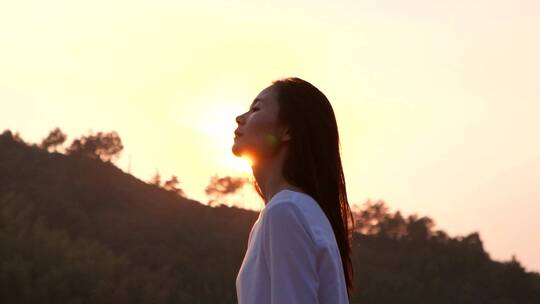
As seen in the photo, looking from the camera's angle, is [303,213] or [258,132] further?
[258,132]

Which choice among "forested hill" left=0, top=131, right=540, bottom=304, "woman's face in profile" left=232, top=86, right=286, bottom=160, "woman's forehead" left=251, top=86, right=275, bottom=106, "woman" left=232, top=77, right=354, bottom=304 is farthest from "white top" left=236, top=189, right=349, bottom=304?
"forested hill" left=0, top=131, right=540, bottom=304

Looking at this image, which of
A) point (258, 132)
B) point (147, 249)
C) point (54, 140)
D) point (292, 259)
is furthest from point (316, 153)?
point (54, 140)

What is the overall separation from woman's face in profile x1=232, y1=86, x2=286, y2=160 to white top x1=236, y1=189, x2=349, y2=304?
125 millimetres

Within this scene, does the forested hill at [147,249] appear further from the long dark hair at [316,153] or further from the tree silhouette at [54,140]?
the long dark hair at [316,153]

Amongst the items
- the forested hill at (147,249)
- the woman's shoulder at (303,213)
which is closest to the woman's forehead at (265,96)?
the woman's shoulder at (303,213)

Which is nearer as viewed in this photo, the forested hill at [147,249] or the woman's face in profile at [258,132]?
the woman's face in profile at [258,132]

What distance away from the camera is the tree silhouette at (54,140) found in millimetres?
63106

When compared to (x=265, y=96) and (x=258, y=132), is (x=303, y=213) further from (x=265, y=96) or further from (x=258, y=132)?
(x=265, y=96)

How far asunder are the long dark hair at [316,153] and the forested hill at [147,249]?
32.3m

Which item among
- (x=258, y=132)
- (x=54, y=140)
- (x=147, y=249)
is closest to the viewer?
(x=258, y=132)

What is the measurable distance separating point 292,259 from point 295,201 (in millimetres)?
132

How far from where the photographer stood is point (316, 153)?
7.14 ft

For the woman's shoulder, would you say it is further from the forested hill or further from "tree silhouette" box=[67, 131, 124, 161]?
"tree silhouette" box=[67, 131, 124, 161]

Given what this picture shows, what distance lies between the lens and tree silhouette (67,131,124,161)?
62625 millimetres
